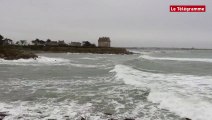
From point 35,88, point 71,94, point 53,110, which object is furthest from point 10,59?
point 53,110

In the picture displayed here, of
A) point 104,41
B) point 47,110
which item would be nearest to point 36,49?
point 104,41

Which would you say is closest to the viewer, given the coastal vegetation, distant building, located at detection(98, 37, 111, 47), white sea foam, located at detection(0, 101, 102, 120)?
white sea foam, located at detection(0, 101, 102, 120)

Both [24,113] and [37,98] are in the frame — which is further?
[37,98]

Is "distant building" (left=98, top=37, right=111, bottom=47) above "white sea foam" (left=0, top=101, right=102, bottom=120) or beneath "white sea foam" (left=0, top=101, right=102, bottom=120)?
above

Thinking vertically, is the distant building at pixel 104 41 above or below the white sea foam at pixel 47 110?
above

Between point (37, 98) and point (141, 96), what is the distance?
186 inches

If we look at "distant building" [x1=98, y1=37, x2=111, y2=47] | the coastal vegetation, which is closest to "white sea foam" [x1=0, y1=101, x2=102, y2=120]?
the coastal vegetation

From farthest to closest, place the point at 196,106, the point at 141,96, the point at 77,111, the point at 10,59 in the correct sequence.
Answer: the point at 10,59 → the point at 141,96 → the point at 196,106 → the point at 77,111

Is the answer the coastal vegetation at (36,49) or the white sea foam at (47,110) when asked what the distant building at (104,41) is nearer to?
the coastal vegetation at (36,49)

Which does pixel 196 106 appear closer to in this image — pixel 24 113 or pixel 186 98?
pixel 186 98

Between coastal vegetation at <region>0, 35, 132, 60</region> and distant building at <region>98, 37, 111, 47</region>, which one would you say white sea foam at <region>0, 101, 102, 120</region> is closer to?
coastal vegetation at <region>0, 35, 132, 60</region>

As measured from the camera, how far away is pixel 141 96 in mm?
11281

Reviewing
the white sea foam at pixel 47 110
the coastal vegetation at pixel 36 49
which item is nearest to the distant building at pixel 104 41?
the coastal vegetation at pixel 36 49

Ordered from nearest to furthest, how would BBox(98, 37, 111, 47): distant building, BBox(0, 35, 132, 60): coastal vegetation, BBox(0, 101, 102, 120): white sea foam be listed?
BBox(0, 101, 102, 120): white sea foam
BBox(0, 35, 132, 60): coastal vegetation
BBox(98, 37, 111, 47): distant building
